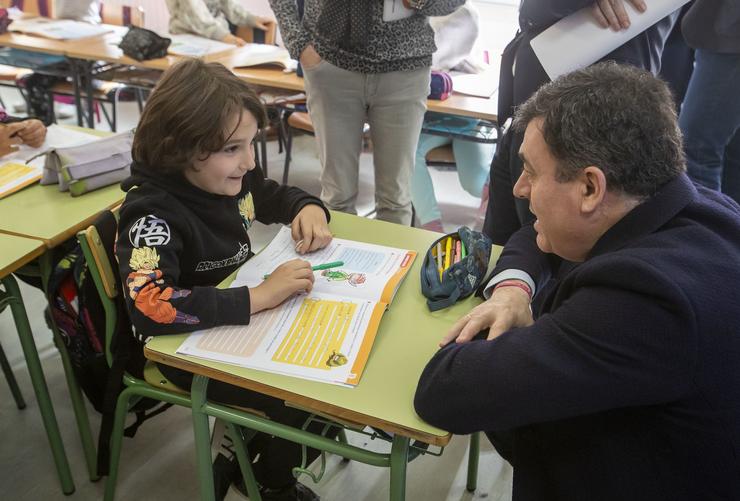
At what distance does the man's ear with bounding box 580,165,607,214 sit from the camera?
795 millimetres

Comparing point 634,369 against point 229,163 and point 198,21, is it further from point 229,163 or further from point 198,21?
point 198,21

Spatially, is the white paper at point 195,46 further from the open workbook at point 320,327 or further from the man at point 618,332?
the man at point 618,332

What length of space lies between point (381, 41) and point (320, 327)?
3.96 feet

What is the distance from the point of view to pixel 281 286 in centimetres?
110

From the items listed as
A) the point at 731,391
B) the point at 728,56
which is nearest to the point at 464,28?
the point at 728,56

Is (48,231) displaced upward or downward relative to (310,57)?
downward

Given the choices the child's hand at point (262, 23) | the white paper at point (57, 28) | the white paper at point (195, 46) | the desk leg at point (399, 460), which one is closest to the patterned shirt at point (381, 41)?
the desk leg at point (399, 460)

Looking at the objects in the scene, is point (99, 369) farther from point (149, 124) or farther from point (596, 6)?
point (596, 6)

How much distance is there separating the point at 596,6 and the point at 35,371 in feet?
5.08

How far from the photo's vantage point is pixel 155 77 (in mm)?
3441

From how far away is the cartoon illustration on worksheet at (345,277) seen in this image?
119cm

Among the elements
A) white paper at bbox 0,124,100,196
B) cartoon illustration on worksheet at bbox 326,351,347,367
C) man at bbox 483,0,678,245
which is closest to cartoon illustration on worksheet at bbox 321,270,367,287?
cartoon illustration on worksheet at bbox 326,351,347,367

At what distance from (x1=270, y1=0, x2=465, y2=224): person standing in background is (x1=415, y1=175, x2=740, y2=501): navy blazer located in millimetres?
1299

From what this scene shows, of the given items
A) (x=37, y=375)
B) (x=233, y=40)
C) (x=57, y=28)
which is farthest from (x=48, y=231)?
(x=57, y=28)
